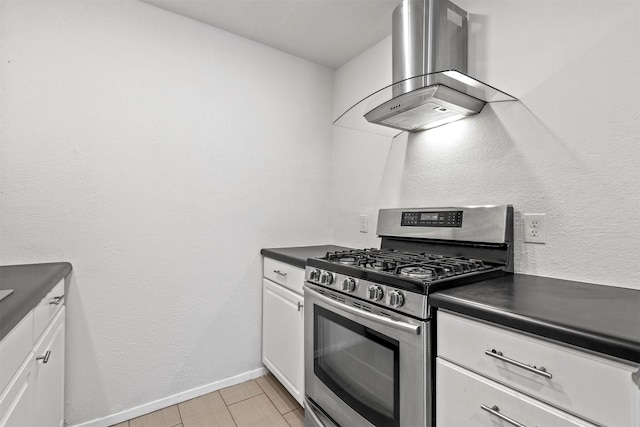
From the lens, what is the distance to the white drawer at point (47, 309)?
1.06m

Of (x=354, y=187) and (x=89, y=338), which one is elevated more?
(x=354, y=187)

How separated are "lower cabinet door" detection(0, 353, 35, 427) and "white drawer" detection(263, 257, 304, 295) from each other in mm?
1115

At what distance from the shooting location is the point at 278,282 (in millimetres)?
2000

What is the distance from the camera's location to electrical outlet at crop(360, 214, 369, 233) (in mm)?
2225

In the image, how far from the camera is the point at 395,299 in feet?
3.59

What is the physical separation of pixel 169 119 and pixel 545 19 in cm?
198

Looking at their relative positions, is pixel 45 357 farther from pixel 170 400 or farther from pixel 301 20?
pixel 301 20

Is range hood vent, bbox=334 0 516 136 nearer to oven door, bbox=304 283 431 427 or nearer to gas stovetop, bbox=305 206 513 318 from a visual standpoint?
gas stovetop, bbox=305 206 513 318

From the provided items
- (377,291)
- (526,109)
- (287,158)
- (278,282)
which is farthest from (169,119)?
(526,109)

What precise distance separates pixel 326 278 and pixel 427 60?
1.14 m

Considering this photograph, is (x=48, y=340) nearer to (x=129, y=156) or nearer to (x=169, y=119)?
(x=129, y=156)

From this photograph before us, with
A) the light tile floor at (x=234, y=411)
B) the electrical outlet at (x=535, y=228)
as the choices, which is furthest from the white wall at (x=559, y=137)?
the light tile floor at (x=234, y=411)

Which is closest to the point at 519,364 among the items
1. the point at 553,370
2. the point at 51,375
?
the point at 553,370

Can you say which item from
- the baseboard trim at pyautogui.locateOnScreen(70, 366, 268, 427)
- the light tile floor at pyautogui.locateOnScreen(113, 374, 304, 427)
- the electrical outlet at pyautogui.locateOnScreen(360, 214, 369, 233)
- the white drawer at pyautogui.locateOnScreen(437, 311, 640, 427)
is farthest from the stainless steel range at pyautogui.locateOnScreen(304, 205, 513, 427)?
the baseboard trim at pyautogui.locateOnScreen(70, 366, 268, 427)
